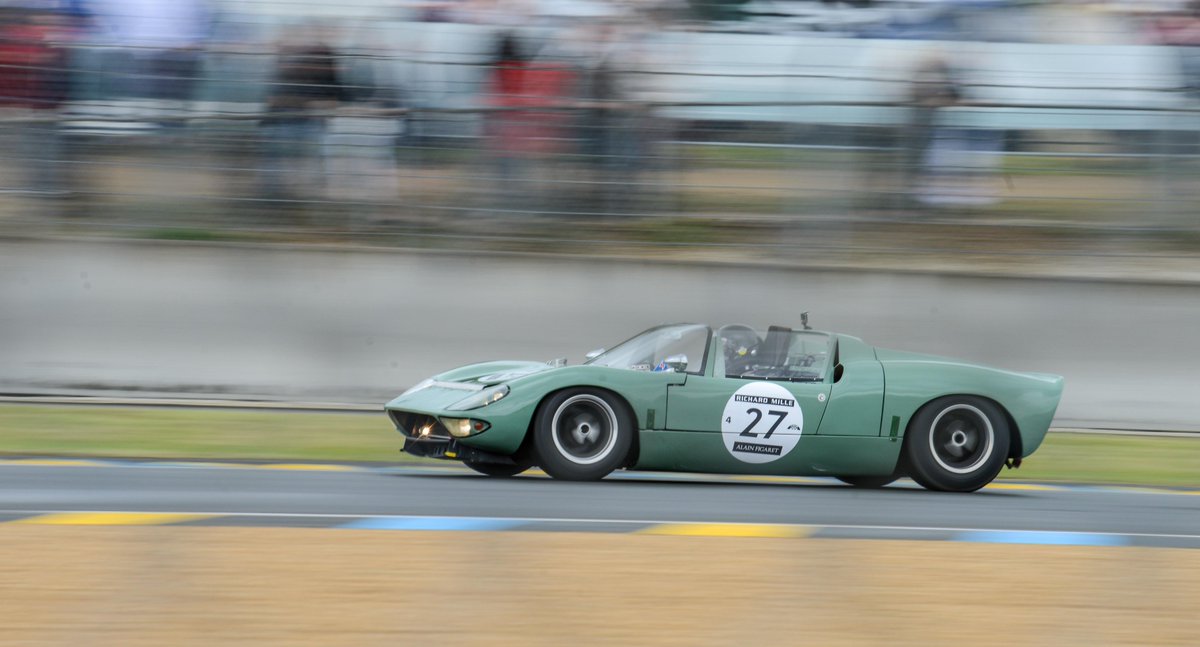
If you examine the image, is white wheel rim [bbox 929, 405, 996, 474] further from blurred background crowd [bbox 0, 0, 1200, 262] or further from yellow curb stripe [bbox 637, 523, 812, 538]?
blurred background crowd [bbox 0, 0, 1200, 262]

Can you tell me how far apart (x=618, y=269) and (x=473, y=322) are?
3.45 feet

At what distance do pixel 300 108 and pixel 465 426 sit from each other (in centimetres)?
380

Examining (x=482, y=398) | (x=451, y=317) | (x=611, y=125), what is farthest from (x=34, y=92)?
(x=482, y=398)

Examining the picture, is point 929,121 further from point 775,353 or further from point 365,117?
point 365,117

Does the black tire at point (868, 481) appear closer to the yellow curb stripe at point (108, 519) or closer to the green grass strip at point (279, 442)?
the green grass strip at point (279, 442)

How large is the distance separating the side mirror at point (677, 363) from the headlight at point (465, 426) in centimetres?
99

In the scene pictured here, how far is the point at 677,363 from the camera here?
7.79 metres

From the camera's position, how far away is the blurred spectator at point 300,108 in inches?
409

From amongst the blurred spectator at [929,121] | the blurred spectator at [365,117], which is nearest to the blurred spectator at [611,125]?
the blurred spectator at [365,117]

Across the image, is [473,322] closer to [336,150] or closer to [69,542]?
[336,150]

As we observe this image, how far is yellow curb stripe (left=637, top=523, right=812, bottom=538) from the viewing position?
604 cm

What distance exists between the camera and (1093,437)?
10.2m

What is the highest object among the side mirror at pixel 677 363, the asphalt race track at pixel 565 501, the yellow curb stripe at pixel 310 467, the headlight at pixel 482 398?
the side mirror at pixel 677 363

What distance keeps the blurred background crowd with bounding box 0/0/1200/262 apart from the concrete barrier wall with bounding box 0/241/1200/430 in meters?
0.24
